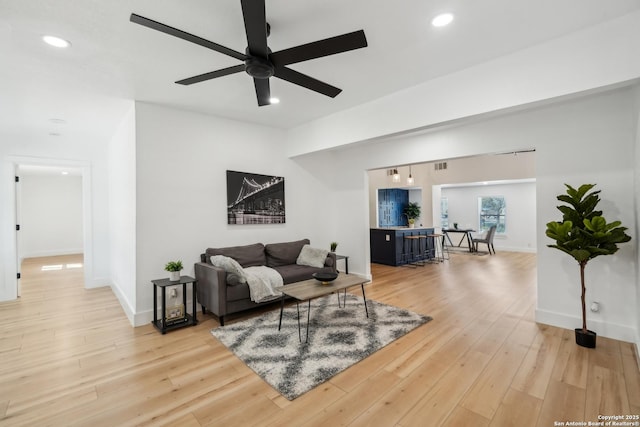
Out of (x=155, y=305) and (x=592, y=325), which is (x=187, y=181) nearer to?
(x=155, y=305)

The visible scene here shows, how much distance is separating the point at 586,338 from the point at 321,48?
142 inches

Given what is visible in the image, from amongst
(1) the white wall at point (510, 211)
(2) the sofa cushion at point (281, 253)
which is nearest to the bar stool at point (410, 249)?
Answer: (2) the sofa cushion at point (281, 253)

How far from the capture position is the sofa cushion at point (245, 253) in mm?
4105

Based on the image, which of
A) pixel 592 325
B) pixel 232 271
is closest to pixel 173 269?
pixel 232 271

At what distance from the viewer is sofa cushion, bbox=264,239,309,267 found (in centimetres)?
464

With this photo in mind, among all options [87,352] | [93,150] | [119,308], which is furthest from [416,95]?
[93,150]

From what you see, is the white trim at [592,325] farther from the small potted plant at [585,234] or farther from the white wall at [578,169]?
the small potted plant at [585,234]

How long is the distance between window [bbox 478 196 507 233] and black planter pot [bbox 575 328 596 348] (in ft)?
26.8

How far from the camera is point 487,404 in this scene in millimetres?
2033

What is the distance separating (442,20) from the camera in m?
2.21

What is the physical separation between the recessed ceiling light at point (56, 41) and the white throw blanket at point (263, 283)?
2.81m

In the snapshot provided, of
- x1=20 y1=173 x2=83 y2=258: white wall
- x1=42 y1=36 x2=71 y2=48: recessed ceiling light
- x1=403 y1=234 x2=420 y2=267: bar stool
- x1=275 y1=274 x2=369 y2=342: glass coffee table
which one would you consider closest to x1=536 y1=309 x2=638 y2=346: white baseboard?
x1=275 y1=274 x2=369 y2=342: glass coffee table

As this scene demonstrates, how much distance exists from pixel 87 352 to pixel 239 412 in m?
1.98

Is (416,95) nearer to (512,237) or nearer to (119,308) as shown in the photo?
(119,308)
